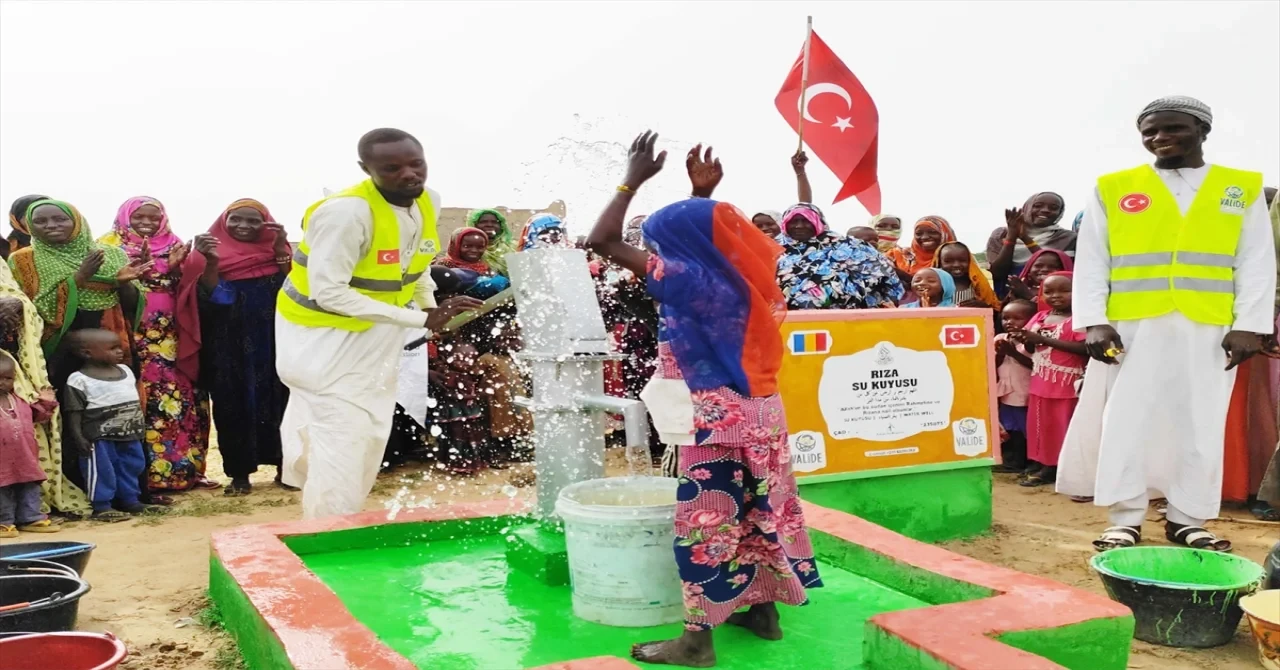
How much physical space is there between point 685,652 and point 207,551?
126 inches

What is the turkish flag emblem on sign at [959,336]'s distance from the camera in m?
5.07

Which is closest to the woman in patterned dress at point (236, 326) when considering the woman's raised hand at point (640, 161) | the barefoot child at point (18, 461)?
the barefoot child at point (18, 461)

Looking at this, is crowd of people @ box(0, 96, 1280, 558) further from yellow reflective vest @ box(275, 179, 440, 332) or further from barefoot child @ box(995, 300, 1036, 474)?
yellow reflective vest @ box(275, 179, 440, 332)

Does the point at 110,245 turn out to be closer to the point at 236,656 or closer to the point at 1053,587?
the point at 236,656

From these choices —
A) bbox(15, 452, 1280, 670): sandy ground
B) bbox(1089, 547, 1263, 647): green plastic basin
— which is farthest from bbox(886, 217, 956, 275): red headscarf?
bbox(1089, 547, 1263, 647): green plastic basin

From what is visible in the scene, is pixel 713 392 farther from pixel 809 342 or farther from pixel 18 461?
→ pixel 18 461

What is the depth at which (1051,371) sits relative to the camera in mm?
6215

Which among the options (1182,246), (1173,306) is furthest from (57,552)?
(1182,246)

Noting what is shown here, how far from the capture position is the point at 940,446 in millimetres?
5043

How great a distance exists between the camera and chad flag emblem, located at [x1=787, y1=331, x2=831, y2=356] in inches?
184

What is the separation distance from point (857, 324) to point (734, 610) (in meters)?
2.30

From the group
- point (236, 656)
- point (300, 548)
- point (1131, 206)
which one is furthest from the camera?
point (1131, 206)

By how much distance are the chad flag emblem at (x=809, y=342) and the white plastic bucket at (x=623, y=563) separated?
1.80 meters

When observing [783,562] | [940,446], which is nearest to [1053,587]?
[783,562]
